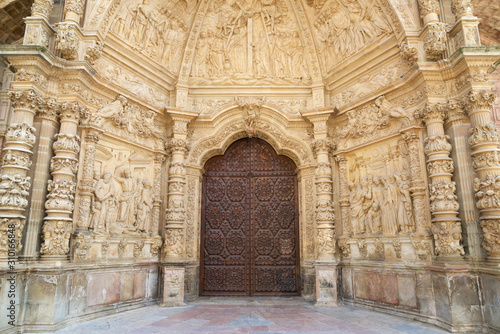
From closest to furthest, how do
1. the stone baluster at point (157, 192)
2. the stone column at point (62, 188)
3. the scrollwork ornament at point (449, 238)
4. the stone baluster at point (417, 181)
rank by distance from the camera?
the scrollwork ornament at point (449, 238) < the stone column at point (62, 188) < the stone baluster at point (417, 181) < the stone baluster at point (157, 192)

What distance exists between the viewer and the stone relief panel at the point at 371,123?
6812 millimetres

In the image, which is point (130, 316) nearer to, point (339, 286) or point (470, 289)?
point (339, 286)

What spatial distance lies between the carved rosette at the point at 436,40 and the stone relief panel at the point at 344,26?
0.99m

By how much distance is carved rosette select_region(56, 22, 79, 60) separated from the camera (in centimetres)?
619

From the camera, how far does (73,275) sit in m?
5.77

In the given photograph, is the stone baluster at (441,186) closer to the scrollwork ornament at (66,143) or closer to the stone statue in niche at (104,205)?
the stone statue in niche at (104,205)

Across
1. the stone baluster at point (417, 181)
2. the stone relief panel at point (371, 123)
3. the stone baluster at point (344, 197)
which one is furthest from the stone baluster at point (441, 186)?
the stone baluster at point (344, 197)

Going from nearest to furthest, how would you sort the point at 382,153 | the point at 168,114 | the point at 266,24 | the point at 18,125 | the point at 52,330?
the point at 52,330, the point at 18,125, the point at 382,153, the point at 168,114, the point at 266,24

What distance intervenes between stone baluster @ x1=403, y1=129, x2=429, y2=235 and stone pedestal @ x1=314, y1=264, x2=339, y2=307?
209 cm

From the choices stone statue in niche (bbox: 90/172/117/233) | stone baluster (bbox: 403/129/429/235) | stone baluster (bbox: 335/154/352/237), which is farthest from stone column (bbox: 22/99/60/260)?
stone baluster (bbox: 403/129/429/235)

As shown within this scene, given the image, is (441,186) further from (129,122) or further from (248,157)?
(129,122)

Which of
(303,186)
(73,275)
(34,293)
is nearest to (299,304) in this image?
(303,186)

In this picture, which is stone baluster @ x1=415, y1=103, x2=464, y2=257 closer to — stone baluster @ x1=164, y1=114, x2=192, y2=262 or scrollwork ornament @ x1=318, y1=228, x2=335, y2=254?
scrollwork ornament @ x1=318, y1=228, x2=335, y2=254

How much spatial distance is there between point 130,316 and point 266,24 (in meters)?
7.59
